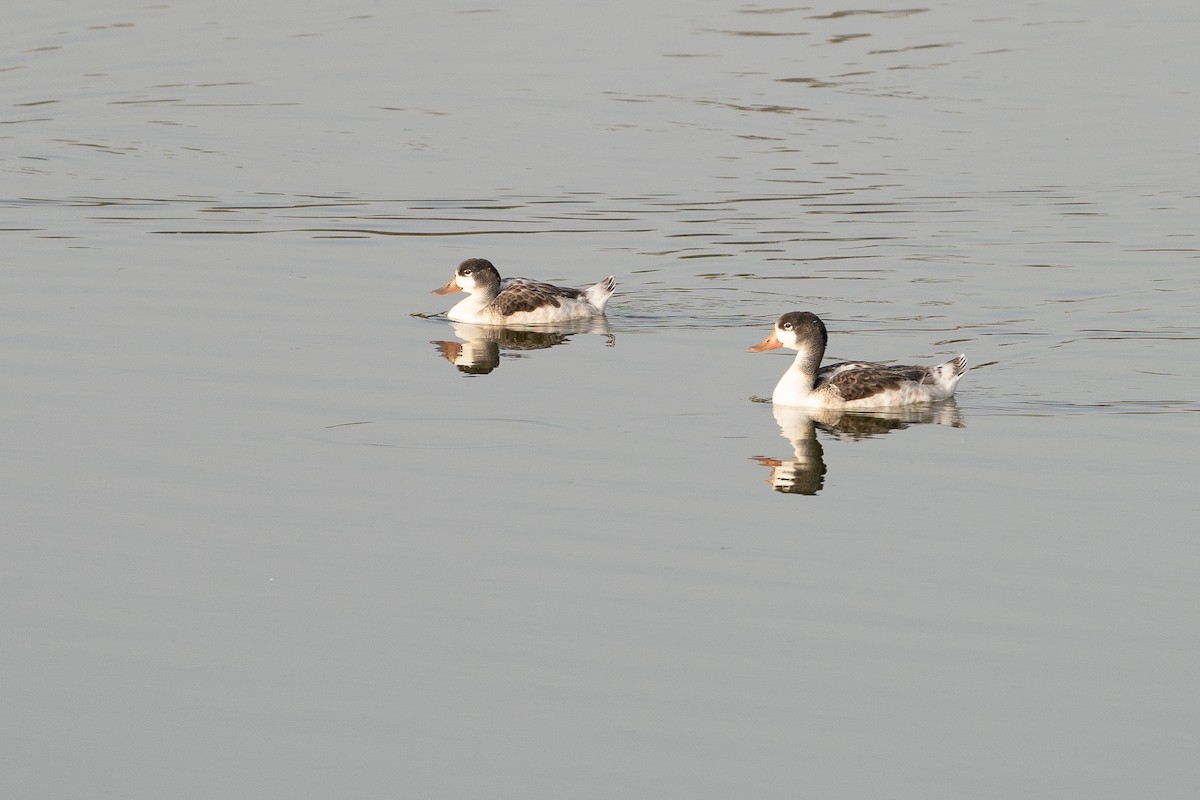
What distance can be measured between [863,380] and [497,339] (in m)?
5.49

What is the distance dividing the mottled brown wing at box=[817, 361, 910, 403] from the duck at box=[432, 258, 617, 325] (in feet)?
14.7

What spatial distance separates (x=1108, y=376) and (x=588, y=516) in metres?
7.07

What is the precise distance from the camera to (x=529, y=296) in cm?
2141

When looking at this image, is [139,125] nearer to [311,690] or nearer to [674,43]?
[674,43]

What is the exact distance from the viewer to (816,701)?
9641 mm

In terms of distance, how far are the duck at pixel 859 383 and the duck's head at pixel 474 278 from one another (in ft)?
16.9

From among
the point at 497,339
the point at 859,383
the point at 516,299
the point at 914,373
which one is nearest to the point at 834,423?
the point at 859,383

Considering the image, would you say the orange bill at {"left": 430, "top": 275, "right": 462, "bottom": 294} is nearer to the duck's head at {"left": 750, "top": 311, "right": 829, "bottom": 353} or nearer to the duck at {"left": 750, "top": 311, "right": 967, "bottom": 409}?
the duck's head at {"left": 750, "top": 311, "right": 829, "bottom": 353}

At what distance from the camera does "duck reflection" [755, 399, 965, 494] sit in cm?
1514

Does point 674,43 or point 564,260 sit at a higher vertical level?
point 674,43

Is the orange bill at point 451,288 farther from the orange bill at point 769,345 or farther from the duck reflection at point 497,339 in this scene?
the orange bill at point 769,345

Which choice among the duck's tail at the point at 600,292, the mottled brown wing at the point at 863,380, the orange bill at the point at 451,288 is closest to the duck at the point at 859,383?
the mottled brown wing at the point at 863,380

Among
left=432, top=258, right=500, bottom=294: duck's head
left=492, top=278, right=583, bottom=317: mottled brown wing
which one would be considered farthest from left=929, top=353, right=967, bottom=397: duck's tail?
left=432, top=258, right=500, bottom=294: duck's head

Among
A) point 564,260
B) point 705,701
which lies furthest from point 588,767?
point 564,260
